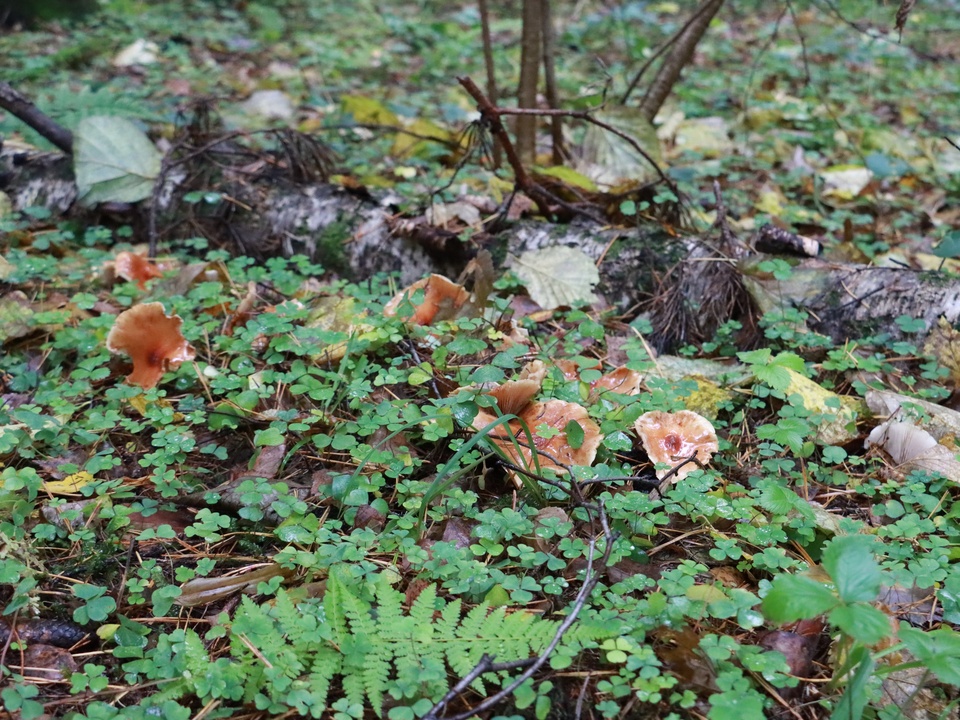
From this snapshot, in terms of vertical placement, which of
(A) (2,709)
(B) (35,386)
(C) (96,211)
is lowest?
(A) (2,709)

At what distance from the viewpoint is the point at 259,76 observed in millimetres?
6801

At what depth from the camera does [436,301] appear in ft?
9.18

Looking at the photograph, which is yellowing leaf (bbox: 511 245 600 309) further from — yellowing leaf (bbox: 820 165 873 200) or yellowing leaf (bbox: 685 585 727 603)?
yellowing leaf (bbox: 820 165 873 200)

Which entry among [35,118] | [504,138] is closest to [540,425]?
[504,138]

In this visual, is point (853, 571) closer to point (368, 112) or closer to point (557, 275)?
point (557, 275)

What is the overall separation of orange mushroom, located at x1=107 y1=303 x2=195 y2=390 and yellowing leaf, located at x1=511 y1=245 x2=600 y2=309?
1379 millimetres

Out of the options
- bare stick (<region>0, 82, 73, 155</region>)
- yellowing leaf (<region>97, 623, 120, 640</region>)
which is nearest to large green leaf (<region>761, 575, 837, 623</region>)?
yellowing leaf (<region>97, 623, 120, 640</region>)

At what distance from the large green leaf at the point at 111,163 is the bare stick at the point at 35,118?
0.23m

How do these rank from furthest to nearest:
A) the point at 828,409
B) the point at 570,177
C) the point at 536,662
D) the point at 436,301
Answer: the point at 570,177, the point at 436,301, the point at 828,409, the point at 536,662

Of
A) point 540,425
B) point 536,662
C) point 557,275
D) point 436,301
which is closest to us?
point 536,662

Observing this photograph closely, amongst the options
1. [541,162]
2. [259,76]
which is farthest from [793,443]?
[259,76]

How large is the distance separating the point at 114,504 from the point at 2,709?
0.66 metres

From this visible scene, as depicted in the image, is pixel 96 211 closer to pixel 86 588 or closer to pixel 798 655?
pixel 86 588

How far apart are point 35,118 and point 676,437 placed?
3584 mm
